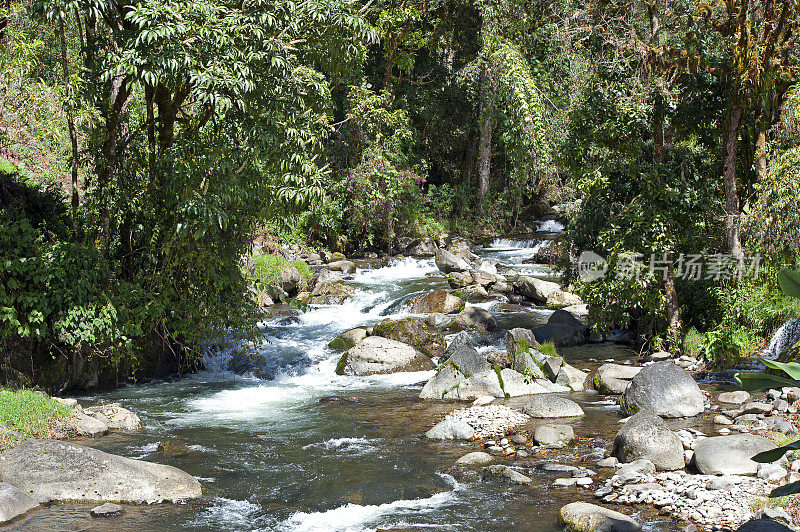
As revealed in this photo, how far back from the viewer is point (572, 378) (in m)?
11.6

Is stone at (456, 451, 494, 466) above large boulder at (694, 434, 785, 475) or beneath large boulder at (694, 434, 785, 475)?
beneath

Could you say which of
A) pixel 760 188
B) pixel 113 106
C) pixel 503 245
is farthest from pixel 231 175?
pixel 503 245

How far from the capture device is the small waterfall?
35.9ft

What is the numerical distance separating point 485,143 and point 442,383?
707 inches

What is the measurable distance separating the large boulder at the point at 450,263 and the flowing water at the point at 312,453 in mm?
6606

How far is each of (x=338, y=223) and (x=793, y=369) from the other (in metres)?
21.3

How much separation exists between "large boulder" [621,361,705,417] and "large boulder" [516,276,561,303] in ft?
26.3

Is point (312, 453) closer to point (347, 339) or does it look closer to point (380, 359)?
point (380, 359)

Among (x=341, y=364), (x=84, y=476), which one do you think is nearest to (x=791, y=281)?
(x=84, y=476)

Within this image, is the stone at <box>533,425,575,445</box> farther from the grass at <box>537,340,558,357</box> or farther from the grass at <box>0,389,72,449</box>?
the grass at <box>0,389,72,449</box>

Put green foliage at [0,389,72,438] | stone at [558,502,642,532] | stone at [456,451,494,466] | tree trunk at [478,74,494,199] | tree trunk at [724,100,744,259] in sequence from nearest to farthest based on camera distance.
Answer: stone at [558,502,642,532]
stone at [456,451,494,466]
green foliage at [0,389,72,438]
tree trunk at [724,100,744,259]
tree trunk at [478,74,494,199]

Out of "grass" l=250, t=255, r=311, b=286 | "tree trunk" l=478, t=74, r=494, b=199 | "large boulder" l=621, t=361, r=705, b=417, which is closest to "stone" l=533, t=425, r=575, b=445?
"large boulder" l=621, t=361, r=705, b=417

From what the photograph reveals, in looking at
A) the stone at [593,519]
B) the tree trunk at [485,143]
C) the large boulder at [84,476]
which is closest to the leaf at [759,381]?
the stone at [593,519]

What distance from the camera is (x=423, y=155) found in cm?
3061
